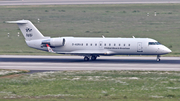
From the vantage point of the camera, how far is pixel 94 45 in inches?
1578

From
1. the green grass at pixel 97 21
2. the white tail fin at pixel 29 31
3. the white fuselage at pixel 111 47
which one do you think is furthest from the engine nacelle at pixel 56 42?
the green grass at pixel 97 21

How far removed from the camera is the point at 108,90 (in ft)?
69.5

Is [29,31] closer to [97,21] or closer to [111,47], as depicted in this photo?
[111,47]

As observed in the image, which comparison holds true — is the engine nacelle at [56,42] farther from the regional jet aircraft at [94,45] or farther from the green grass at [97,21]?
the green grass at [97,21]

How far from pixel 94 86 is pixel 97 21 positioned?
5053 cm

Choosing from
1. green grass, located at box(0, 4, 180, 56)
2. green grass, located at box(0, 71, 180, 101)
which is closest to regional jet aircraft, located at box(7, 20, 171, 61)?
green grass, located at box(0, 71, 180, 101)

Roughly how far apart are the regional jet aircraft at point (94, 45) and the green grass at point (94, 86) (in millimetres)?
10692

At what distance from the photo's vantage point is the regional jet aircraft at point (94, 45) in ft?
128

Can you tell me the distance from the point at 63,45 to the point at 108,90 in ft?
66.4

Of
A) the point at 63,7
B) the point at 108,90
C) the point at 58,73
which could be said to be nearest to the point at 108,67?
the point at 58,73

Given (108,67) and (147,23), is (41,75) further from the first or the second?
(147,23)

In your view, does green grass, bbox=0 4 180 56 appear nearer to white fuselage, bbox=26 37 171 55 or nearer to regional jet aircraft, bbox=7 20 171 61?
regional jet aircraft, bbox=7 20 171 61

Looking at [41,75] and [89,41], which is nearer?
[41,75]

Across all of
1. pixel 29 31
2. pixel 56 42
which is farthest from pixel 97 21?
pixel 56 42
